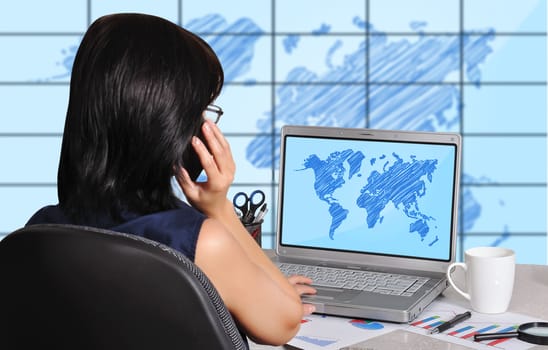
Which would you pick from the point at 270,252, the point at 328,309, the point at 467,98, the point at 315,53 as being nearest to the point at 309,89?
the point at 315,53

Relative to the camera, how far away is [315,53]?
14.6 feet

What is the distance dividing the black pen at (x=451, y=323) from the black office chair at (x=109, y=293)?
622 mm

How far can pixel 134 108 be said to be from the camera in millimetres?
966

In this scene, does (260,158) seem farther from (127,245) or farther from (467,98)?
(127,245)

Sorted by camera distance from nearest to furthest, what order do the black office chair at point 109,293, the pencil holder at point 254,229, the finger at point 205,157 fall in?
the black office chair at point 109,293, the finger at point 205,157, the pencil holder at point 254,229

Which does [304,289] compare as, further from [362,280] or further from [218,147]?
[218,147]

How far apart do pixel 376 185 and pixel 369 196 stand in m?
0.03

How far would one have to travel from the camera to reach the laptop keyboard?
1545mm

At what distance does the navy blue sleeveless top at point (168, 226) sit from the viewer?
38.0 inches

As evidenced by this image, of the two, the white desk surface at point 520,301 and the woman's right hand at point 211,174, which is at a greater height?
the woman's right hand at point 211,174

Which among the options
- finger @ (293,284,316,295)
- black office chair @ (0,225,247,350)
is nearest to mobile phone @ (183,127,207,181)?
black office chair @ (0,225,247,350)

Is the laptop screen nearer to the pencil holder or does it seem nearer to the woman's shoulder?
the pencil holder

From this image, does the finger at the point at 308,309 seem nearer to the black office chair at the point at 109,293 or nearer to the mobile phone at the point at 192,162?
the mobile phone at the point at 192,162

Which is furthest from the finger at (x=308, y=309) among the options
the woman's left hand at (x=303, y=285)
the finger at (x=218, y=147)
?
the finger at (x=218, y=147)
